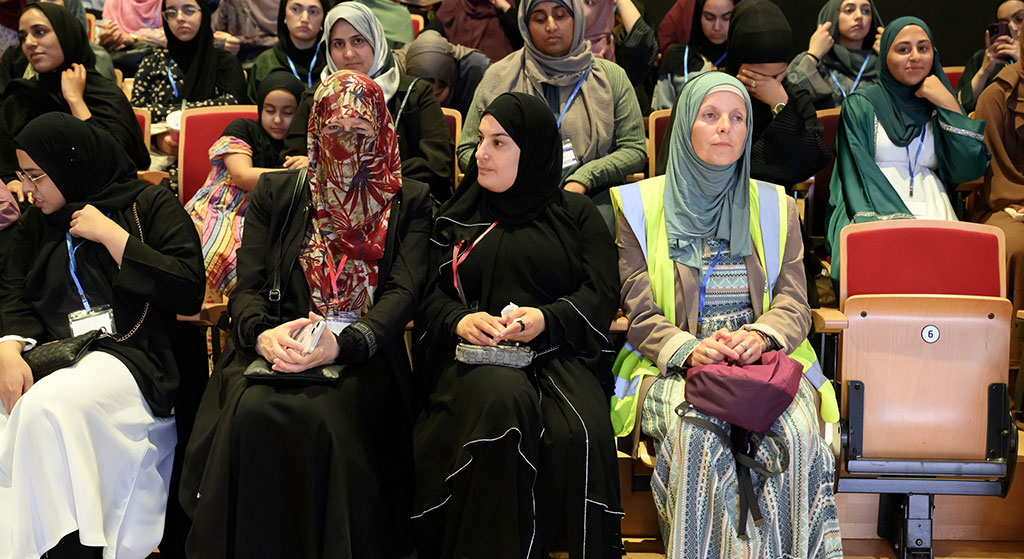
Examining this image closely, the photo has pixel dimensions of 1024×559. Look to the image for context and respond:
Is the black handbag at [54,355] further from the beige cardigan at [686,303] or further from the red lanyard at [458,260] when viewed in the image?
the beige cardigan at [686,303]

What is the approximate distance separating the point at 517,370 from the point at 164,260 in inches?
41.5

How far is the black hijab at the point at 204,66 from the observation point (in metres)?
4.17

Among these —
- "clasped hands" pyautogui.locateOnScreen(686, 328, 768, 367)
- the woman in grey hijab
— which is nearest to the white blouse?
"clasped hands" pyautogui.locateOnScreen(686, 328, 768, 367)

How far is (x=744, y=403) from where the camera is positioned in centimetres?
221

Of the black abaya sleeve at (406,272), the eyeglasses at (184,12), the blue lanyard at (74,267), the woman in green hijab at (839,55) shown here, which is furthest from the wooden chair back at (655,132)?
the eyeglasses at (184,12)

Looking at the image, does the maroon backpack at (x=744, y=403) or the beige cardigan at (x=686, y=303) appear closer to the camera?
the maroon backpack at (x=744, y=403)

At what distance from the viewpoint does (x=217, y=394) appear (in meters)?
2.40

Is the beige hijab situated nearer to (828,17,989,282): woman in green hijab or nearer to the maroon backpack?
(828,17,989,282): woman in green hijab

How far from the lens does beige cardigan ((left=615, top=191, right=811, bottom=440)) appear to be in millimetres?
2482

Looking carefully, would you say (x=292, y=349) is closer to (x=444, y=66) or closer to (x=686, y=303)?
(x=686, y=303)

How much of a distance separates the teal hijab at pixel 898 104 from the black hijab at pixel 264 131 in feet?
7.37

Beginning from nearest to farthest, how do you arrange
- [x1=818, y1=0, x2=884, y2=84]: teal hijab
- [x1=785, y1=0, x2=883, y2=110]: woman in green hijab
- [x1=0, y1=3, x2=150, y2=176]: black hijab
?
[x1=0, y1=3, x2=150, y2=176]: black hijab, [x1=785, y1=0, x2=883, y2=110]: woman in green hijab, [x1=818, y1=0, x2=884, y2=84]: teal hijab

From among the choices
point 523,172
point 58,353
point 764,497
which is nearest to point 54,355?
point 58,353

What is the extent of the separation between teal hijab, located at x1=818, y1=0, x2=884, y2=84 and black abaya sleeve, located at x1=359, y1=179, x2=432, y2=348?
2658 millimetres
